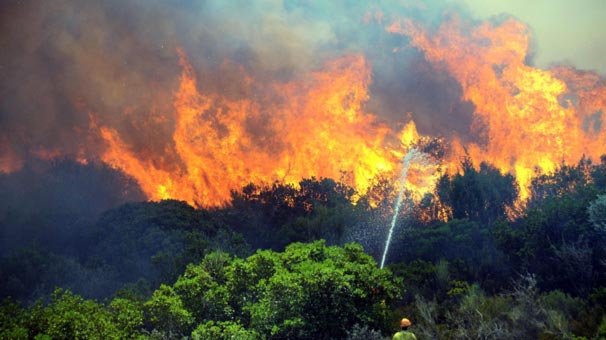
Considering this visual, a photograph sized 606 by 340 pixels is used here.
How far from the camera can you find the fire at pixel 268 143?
6519 cm

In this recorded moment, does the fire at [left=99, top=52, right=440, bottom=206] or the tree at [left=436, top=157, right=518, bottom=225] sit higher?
the fire at [left=99, top=52, right=440, bottom=206]

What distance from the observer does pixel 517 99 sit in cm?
6650

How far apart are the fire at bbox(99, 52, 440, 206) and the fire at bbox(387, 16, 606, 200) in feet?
30.8

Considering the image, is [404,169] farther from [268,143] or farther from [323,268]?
[323,268]

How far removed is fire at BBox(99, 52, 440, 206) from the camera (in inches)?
2566

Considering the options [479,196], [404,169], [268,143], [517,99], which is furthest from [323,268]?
[517,99]

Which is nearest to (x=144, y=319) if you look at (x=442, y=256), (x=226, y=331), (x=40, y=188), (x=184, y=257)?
(x=226, y=331)

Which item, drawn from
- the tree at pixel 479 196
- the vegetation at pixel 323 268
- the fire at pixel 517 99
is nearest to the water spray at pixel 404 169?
the vegetation at pixel 323 268

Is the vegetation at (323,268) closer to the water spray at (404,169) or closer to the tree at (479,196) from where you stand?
the tree at (479,196)

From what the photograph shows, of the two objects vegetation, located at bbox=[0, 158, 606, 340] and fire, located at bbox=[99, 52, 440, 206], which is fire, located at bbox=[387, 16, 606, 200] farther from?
fire, located at bbox=[99, 52, 440, 206]

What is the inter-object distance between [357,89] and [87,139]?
34945 millimetres

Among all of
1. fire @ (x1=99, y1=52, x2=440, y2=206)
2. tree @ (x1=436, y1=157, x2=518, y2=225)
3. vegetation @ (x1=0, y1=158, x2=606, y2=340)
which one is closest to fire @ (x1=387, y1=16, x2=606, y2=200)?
tree @ (x1=436, y1=157, x2=518, y2=225)

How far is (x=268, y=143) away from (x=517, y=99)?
30.7 meters

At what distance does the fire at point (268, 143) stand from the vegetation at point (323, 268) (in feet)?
10.2
